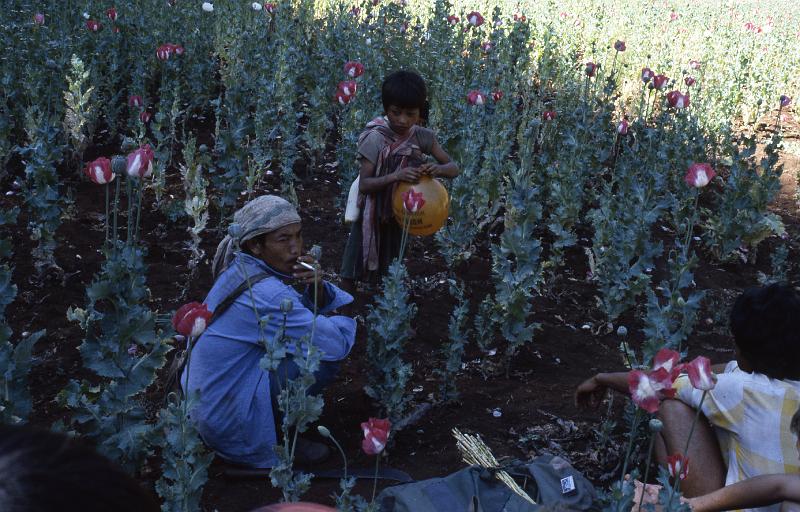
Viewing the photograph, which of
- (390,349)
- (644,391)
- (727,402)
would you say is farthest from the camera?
(390,349)

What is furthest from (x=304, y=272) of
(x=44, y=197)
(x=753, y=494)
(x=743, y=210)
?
(x=743, y=210)

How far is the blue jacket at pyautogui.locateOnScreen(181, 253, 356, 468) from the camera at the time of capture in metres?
3.00

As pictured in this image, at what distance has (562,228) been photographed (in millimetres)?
5195

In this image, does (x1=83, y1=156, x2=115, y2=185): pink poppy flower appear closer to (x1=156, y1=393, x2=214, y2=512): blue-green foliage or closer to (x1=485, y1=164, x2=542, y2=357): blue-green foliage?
(x1=156, y1=393, x2=214, y2=512): blue-green foliage

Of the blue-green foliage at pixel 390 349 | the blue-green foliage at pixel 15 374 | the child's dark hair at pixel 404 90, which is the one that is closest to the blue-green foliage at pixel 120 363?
the blue-green foliage at pixel 15 374

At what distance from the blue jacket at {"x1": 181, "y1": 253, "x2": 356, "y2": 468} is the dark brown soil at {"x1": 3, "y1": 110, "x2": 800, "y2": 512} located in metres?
0.20

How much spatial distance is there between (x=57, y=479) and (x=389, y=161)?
352 centimetres

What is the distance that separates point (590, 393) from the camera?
3107 millimetres

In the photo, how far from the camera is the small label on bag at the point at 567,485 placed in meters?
2.71

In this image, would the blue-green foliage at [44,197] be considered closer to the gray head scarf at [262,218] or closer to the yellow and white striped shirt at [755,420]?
the gray head scarf at [262,218]

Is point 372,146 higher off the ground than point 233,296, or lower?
higher

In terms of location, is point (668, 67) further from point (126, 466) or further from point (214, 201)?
point (126, 466)

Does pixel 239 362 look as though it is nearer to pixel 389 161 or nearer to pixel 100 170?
pixel 100 170

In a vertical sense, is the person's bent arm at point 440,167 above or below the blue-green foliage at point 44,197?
above
